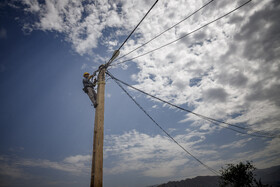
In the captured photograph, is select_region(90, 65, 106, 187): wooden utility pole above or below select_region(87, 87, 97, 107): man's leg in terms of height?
below

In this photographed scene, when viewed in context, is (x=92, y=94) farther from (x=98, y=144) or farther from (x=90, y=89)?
(x=98, y=144)

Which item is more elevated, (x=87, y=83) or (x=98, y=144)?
(x=87, y=83)

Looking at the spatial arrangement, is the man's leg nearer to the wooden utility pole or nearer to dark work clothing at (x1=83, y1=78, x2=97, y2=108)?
dark work clothing at (x1=83, y1=78, x2=97, y2=108)

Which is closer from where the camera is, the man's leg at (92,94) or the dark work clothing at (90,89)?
the man's leg at (92,94)

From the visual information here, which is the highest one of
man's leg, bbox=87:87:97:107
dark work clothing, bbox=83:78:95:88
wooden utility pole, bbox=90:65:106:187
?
dark work clothing, bbox=83:78:95:88

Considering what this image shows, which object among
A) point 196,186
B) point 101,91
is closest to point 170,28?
point 101,91

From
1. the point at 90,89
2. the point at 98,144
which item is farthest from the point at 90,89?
the point at 98,144

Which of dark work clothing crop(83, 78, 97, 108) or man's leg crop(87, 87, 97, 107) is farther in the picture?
dark work clothing crop(83, 78, 97, 108)

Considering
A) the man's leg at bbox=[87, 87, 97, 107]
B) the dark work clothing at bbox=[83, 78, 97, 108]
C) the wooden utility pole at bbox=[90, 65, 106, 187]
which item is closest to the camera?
the wooden utility pole at bbox=[90, 65, 106, 187]

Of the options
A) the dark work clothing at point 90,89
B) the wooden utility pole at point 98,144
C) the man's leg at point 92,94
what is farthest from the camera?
the dark work clothing at point 90,89

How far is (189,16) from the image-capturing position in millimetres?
5102

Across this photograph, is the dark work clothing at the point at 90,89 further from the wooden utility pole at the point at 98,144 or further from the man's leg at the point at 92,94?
the wooden utility pole at the point at 98,144

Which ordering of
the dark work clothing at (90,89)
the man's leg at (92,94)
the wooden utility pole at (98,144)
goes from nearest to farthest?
the wooden utility pole at (98,144) < the man's leg at (92,94) < the dark work clothing at (90,89)

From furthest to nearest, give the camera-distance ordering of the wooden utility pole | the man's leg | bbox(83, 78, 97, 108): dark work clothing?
bbox(83, 78, 97, 108): dark work clothing → the man's leg → the wooden utility pole
